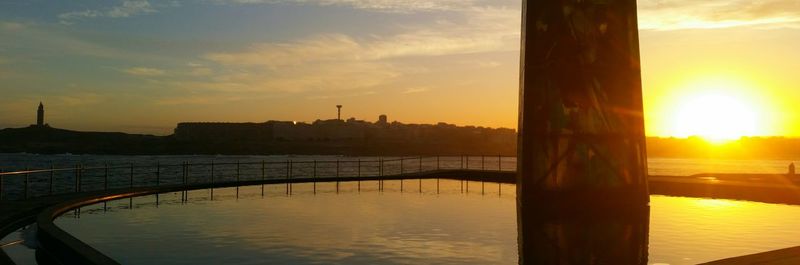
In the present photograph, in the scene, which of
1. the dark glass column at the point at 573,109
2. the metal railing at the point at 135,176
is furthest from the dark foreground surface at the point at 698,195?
the dark glass column at the point at 573,109

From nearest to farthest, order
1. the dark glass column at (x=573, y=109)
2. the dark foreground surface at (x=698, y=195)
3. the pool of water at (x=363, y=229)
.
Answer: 1. the dark foreground surface at (x=698, y=195)
2. the pool of water at (x=363, y=229)
3. the dark glass column at (x=573, y=109)

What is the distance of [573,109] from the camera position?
1738 centimetres

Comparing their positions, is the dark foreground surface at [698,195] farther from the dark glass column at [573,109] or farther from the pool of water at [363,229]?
the dark glass column at [573,109]

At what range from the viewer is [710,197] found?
2386 centimetres

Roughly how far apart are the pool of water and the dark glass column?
4.32 feet

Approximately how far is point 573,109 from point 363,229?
6.49 m

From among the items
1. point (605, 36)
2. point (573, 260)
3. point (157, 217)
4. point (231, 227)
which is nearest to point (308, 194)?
point (157, 217)

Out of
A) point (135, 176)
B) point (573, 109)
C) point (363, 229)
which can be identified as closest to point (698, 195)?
point (573, 109)

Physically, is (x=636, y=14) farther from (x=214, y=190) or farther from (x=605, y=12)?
(x=214, y=190)

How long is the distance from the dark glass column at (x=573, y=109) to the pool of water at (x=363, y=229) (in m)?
1.32

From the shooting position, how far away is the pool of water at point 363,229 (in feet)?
35.3

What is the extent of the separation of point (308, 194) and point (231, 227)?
10.2 m

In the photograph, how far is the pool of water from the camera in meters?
10.8

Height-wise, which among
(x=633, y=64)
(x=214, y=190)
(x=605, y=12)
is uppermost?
(x=605, y=12)
